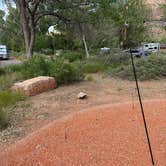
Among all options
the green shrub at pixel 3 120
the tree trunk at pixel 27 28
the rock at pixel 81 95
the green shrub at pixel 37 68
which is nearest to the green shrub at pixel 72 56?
the tree trunk at pixel 27 28

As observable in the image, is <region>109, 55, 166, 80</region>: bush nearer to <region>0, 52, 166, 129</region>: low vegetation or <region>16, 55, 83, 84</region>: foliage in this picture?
<region>0, 52, 166, 129</region>: low vegetation

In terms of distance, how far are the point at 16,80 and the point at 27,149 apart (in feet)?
19.9

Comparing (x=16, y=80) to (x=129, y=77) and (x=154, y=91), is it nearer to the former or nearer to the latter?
(x=129, y=77)

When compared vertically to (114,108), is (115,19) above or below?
above

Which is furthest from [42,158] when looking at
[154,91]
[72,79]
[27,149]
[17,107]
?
[72,79]

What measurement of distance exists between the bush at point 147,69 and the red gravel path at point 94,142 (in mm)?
4944

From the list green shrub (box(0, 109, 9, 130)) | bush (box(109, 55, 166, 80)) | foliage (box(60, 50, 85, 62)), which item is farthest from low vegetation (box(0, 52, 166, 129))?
foliage (box(60, 50, 85, 62))

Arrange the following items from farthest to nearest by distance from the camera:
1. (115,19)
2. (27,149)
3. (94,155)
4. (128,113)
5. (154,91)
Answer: (115,19) < (154,91) < (128,113) < (27,149) < (94,155)

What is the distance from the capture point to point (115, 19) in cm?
1695

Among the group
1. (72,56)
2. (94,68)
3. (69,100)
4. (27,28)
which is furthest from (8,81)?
(72,56)

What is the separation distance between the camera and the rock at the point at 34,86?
8.88 meters

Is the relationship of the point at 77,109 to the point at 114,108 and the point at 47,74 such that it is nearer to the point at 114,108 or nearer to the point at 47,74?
the point at 114,108

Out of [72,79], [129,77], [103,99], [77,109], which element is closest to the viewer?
[77,109]

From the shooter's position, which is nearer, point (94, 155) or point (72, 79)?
point (94, 155)
